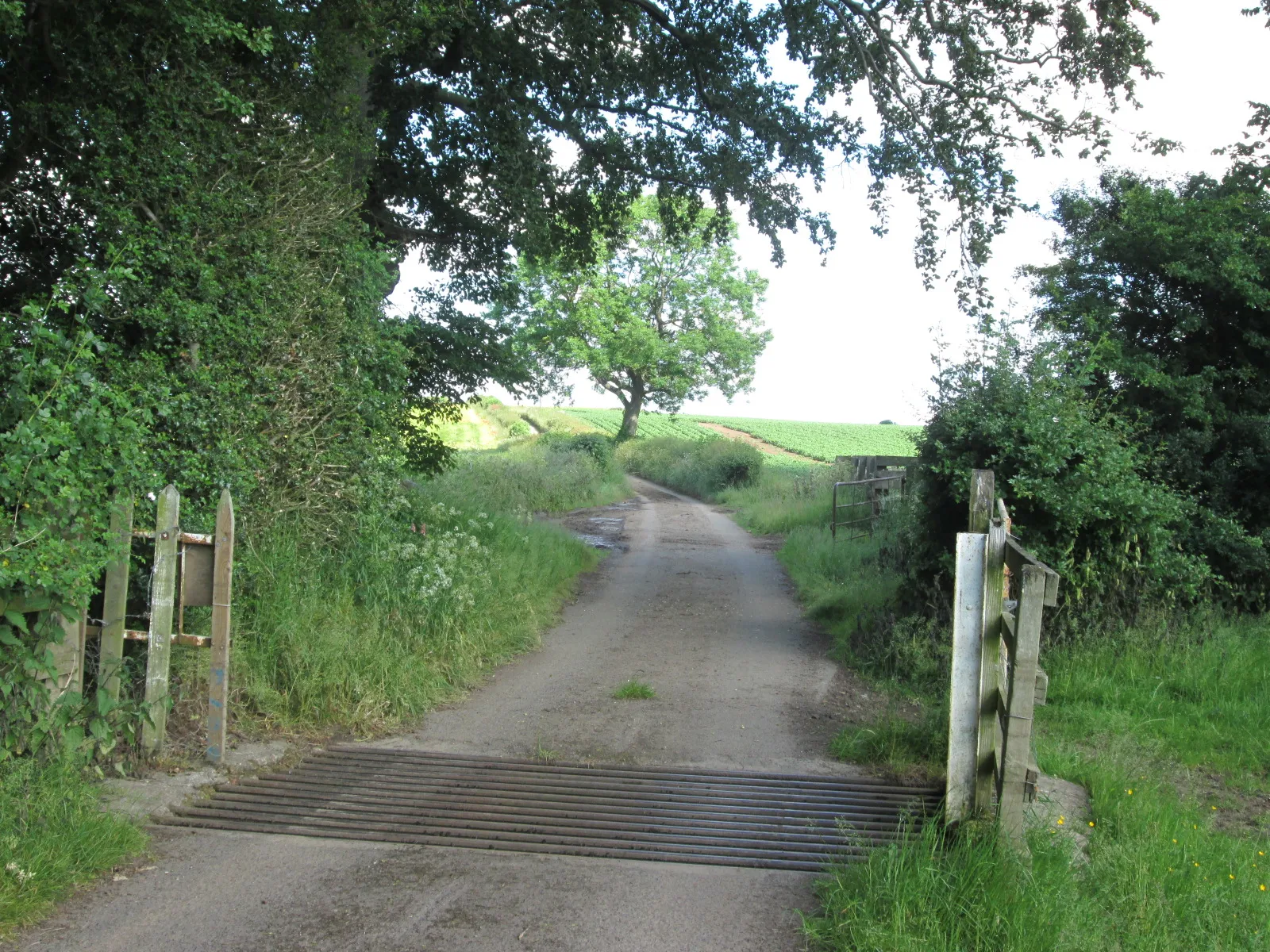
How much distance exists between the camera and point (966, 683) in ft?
17.1

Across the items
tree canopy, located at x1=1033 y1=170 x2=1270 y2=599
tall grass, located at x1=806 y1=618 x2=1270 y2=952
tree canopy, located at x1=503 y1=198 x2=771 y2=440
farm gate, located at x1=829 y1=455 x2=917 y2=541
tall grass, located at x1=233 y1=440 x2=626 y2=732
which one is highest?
tree canopy, located at x1=503 y1=198 x2=771 y2=440

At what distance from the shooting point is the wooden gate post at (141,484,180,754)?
6000mm

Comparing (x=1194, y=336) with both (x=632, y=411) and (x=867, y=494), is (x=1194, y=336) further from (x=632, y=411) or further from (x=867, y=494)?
(x=632, y=411)

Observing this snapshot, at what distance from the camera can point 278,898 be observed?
14.5ft

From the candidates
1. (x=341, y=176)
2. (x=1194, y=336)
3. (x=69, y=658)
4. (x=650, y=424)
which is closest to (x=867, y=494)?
(x=1194, y=336)

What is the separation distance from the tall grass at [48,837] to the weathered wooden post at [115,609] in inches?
27.3

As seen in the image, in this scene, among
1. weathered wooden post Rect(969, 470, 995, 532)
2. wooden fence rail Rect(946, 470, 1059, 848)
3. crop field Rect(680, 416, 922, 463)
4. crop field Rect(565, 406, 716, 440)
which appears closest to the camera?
wooden fence rail Rect(946, 470, 1059, 848)

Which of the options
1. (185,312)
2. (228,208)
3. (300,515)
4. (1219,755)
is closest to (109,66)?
(228,208)

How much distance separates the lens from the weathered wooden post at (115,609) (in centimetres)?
559

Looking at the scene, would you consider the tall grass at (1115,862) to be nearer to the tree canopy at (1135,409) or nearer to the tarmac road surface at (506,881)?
the tarmac road surface at (506,881)

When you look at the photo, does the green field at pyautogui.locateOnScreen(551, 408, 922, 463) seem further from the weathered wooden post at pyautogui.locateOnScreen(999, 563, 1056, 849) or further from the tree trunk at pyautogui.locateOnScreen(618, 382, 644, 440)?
the weathered wooden post at pyautogui.locateOnScreen(999, 563, 1056, 849)

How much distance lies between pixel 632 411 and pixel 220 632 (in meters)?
52.0

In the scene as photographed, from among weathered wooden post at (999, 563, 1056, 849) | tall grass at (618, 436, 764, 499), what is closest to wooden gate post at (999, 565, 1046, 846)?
weathered wooden post at (999, 563, 1056, 849)

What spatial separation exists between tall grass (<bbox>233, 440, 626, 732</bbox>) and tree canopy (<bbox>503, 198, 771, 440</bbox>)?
4029 centimetres
